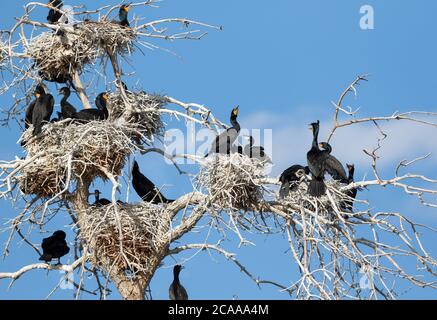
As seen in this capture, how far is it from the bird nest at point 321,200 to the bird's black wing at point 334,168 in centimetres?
32

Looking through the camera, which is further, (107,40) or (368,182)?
(107,40)

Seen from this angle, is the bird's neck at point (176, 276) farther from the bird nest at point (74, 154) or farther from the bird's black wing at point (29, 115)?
the bird's black wing at point (29, 115)

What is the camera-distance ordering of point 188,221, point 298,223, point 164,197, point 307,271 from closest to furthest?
1. point 307,271
2. point 298,223
3. point 188,221
4. point 164,197

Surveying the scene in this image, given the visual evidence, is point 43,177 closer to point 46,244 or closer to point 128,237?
point 46,244

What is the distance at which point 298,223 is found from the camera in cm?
1154

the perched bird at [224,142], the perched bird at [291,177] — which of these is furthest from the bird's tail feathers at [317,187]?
the perched bird at [224,142]

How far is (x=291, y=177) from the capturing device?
1242 cm

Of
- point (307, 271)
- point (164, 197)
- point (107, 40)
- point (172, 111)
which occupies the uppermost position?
point (107, 40)

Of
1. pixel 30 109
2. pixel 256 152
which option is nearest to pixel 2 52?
pixel 30 109

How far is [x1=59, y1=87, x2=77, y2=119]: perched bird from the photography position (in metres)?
13.5

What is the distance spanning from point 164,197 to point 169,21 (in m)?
2.16

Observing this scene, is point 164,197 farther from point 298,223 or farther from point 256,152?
point 298,223

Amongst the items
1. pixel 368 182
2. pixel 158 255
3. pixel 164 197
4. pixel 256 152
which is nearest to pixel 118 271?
A: pixel 158 255

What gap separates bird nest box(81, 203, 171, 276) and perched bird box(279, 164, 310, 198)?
1393mm
